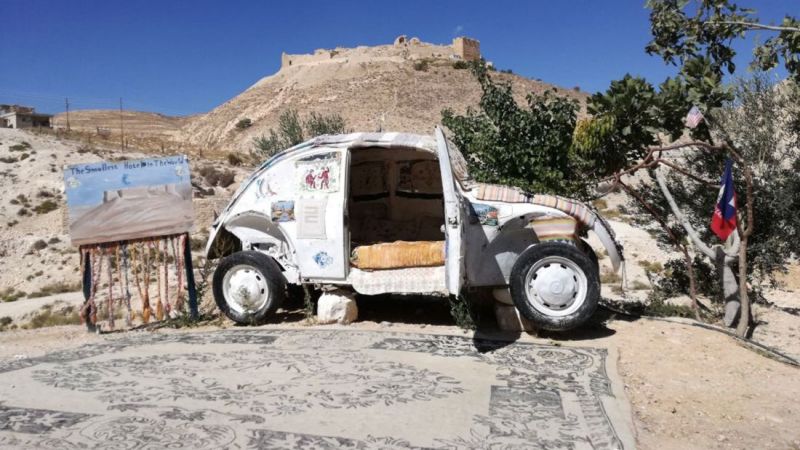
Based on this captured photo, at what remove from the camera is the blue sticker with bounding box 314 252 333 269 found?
8281mm

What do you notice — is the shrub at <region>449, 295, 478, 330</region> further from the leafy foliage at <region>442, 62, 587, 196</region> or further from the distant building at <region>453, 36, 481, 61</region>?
the distant building at <region>453, 36, 481, 61</region>

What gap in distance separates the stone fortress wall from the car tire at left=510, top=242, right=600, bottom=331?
84.1 metres

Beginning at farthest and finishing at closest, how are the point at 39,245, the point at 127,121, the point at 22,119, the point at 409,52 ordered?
the point at 127,121, the point at 409,52, the point at 22,119, the point at 39,245

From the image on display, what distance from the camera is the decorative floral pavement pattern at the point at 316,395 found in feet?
15.2

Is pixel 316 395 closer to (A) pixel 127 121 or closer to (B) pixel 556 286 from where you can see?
(B) pixel 556 286

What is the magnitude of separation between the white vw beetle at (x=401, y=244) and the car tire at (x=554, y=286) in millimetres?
11

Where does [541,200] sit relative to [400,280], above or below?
above

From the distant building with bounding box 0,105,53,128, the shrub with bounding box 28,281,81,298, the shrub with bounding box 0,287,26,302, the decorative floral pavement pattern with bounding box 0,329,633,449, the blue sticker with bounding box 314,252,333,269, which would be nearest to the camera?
the decorative floral pavement pattern with bounding box 0,329,633,449

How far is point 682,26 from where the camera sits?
32.6ft

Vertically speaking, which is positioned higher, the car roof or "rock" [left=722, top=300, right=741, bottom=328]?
the car roof

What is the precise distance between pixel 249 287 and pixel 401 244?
2.02 metres

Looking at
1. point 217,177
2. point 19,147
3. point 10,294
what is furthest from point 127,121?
point 10,294

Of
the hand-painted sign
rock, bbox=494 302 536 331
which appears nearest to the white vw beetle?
rock, bbox=494 302 536 331

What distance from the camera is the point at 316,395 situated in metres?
5.56
